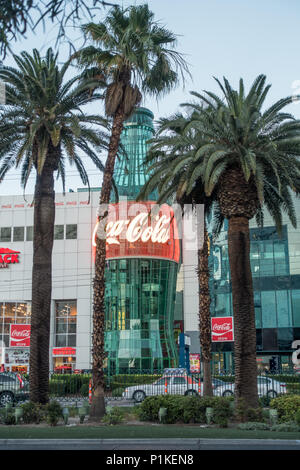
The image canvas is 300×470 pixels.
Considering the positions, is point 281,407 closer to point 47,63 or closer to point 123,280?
point 47,63

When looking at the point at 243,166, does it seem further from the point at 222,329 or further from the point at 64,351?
the point at 64,351

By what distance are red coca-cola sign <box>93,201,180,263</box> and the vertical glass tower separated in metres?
0.10

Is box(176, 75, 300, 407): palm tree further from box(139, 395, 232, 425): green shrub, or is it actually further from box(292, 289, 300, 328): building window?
box(292, 289, 300, 328): building window

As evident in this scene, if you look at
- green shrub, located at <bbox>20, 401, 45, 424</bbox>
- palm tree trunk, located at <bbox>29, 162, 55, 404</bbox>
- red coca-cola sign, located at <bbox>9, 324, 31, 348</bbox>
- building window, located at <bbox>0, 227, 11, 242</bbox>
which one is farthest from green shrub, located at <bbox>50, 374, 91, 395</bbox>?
building window, located at <bbox>0, 227, 11, 242</bbox>

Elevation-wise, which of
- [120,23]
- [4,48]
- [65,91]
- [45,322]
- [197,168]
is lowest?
[45,322]

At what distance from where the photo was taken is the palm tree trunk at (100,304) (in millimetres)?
19812

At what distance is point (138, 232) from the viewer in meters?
51.8

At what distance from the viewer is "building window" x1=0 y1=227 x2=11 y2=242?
6412 centimetres

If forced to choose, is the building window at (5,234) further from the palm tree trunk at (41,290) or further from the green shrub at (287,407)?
the green shrub at (287,407)

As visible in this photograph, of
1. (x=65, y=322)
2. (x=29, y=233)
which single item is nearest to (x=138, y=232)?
(x=65, y=322)

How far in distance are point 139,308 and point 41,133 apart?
111 feet
